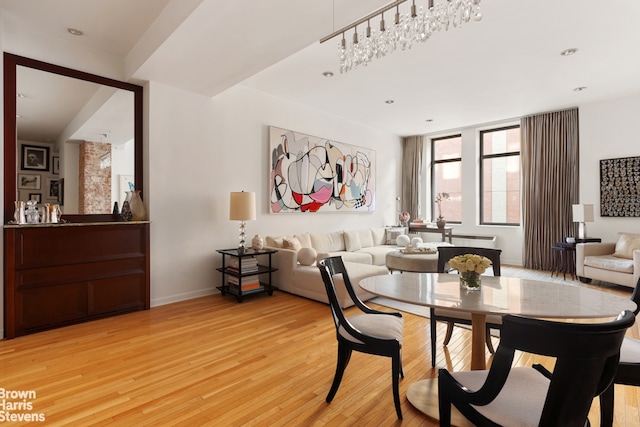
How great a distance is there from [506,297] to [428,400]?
2.56 feet

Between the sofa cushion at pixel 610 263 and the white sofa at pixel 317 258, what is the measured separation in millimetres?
3098

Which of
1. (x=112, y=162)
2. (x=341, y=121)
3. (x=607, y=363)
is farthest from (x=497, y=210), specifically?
(x=112, y=162)

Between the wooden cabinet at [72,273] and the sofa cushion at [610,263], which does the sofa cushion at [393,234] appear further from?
the wooden cabinet at [72,273]

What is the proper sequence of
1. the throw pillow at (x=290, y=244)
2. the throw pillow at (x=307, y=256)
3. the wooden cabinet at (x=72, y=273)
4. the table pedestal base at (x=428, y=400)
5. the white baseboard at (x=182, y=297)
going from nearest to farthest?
the table pedestal base at (x=428, y=400), the wooden cabinet at (x=72, y=273), the white baseboard at (x=182, y=297), the throw pillow at (x=307, y=256), the throw pillow at (x=290, y=244)

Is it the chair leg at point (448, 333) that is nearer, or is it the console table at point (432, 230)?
the chair leg at point (448, 333)

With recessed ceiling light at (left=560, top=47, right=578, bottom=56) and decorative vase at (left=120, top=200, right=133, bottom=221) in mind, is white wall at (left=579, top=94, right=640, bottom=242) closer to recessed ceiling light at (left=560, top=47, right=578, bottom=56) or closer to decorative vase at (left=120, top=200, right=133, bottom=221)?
recessed ceiling light at (left=560, top=47, right=578, bottom=56)

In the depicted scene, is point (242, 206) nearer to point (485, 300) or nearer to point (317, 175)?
point (317, 175)

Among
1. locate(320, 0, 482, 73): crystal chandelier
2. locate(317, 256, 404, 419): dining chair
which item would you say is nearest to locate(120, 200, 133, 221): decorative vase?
locate(317, 256, 404, 419): dining chair

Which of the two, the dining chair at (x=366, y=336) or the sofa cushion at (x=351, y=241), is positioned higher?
the sofa cushion at (x=351, y=241)

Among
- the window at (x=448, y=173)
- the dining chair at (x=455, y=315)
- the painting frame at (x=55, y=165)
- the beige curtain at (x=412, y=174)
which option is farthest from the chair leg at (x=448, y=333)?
the beige curtain at (x=412, y=174)

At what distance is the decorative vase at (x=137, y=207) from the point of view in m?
3.76

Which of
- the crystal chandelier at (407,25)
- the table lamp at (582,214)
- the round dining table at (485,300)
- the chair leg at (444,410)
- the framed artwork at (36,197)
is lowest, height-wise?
the chair leg at (444,410)

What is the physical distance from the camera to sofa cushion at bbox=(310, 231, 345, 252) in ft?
17.6

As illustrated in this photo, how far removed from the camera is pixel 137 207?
3.77 metres
